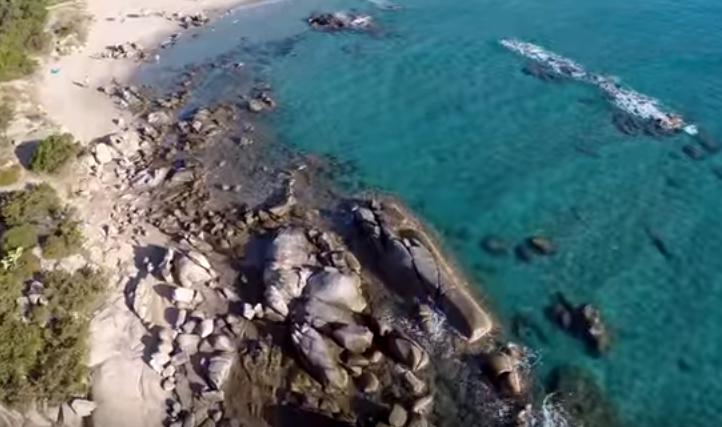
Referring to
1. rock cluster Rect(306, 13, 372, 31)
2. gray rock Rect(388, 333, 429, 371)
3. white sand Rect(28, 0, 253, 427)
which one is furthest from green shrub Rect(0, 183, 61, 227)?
rock cluster Rect(306, 13, 372, 31)

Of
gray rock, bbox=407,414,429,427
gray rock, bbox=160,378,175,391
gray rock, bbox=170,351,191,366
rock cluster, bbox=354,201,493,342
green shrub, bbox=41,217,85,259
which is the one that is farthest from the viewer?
green shrub, bbox=41,217,85,259

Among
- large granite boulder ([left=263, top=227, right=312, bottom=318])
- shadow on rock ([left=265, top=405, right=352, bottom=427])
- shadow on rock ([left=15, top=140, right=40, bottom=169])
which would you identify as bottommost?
shadow on rock ([left=265, top=405, right=352, bottom=427])

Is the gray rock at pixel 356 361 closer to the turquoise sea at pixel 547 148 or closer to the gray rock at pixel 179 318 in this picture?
the turquoise sea at pixel 547 148

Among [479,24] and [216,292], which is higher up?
[479,24]

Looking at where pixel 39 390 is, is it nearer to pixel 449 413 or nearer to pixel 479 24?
pixel 449 413

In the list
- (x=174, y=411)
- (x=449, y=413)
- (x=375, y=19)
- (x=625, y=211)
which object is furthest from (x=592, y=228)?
(x=375, y=19)

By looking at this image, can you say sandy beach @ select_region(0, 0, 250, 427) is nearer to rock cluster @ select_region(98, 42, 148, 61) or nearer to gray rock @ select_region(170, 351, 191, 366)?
rock cluster @ select_region(98, 42, 148, 61)
